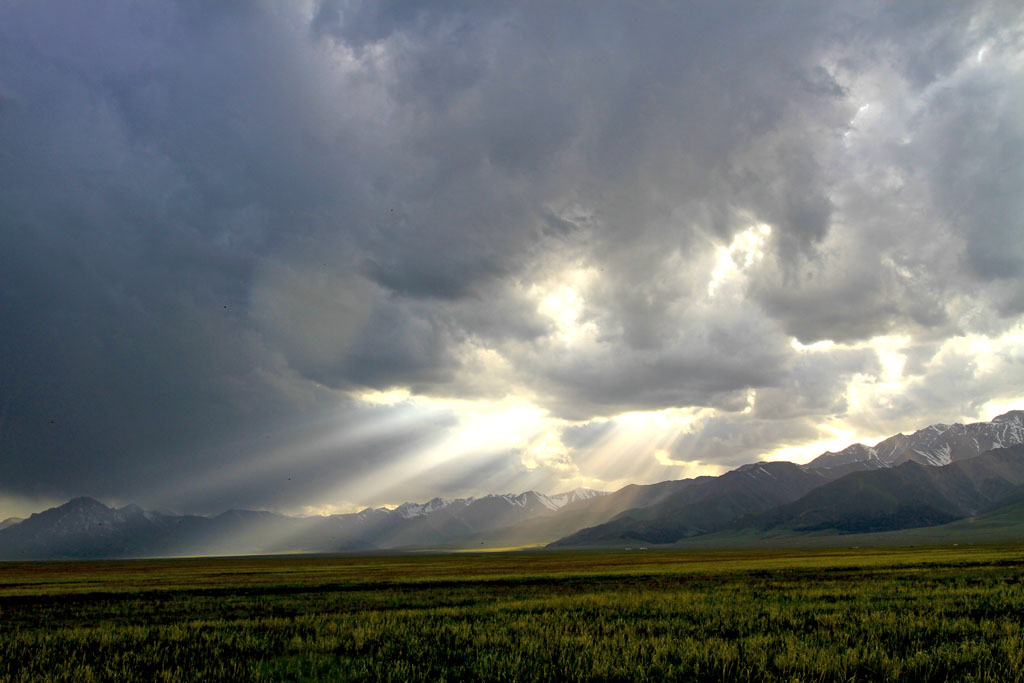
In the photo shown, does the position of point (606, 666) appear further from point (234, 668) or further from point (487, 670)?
point (234, 668)

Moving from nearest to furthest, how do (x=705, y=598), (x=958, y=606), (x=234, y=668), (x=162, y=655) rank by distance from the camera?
1. (x=234, y=668)
2. (x=162, y=655)
3. (x=958, y=606)
4. (x=705, y=598)

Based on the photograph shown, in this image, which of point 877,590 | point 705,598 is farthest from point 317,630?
point 877,590

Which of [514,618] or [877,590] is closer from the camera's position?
[514,618]

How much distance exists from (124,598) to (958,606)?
57.8 meters

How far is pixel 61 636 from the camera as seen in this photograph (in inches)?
872

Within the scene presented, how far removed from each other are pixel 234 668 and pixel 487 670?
296 inches

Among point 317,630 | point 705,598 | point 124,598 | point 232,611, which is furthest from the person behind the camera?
point 124,598

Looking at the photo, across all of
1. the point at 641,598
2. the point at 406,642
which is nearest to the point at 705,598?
the point at 641,598

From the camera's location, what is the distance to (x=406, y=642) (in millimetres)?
18062

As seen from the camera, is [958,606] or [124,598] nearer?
[958,606]

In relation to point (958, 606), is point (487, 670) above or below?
above

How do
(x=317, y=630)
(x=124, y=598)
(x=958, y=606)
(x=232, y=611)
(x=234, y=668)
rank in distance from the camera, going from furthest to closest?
1. (x=124, y=598)
2. (x=232, y=611)
3. (x=958, y=606)
4. (x=317, y=630)
5. (x=234, y=668)

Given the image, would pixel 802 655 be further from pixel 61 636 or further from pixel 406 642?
pixel 61 636

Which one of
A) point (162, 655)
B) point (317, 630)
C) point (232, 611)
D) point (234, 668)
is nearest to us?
point (234, 668)
